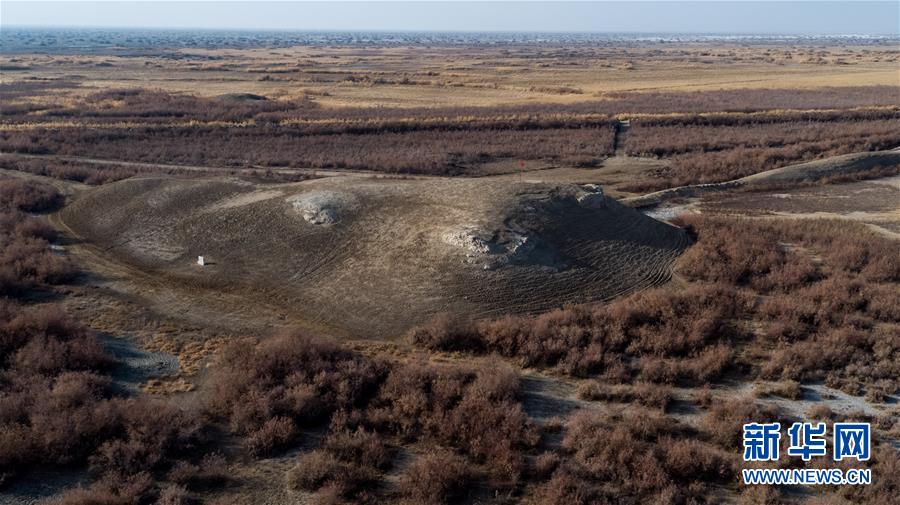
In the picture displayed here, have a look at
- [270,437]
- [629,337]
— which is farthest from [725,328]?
[270,437]

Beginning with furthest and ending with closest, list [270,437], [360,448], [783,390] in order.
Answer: [783,390] < [270,437] < [360,448]

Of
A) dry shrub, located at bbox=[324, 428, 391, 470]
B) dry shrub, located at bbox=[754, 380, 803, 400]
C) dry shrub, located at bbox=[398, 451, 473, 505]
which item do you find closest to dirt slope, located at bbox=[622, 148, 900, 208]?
dry shrub, located at bbox=[754, 380, 803, 400]

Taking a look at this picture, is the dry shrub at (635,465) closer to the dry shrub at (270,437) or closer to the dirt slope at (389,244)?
the dry shrub at (270,437)

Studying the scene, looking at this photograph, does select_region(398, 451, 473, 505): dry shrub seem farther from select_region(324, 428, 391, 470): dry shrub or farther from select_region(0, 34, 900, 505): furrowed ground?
select_region(324, 428, 391, 470): dry shrub

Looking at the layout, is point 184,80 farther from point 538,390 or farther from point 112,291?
point 538,390

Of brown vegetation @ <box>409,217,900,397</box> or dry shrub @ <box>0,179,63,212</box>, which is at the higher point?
dry shrub @ <box>0,179,63,212</box>

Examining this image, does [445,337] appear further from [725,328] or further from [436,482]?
[725,328]
